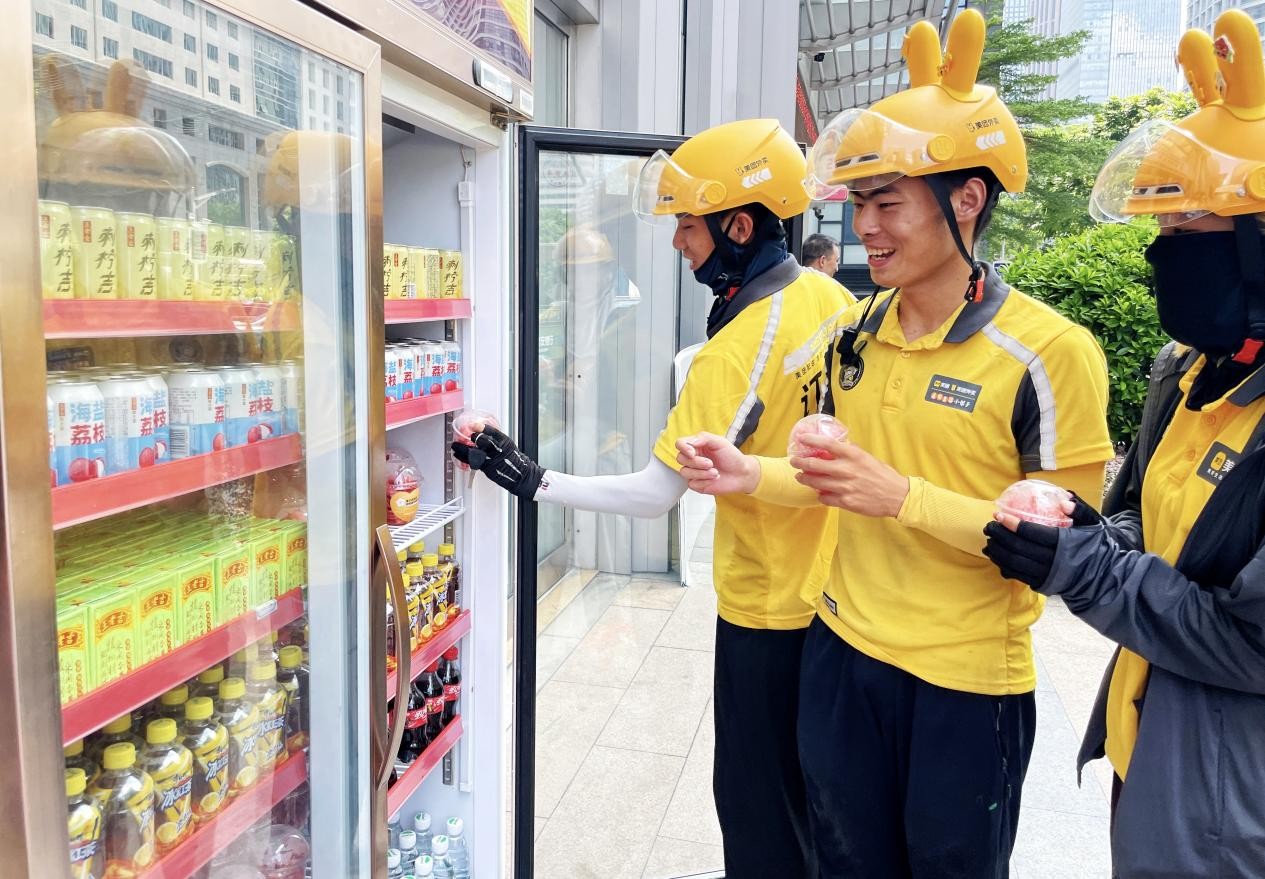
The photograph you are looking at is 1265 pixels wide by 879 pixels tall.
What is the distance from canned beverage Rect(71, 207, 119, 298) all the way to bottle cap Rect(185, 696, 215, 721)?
2.24 ft

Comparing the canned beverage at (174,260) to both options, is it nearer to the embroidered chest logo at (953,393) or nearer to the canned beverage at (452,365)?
the canned beverage at (452,365)

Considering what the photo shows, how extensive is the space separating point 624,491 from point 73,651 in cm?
132

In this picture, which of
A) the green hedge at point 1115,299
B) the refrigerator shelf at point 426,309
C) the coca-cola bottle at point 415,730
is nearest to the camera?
the refrigerator shelf at point 426,309

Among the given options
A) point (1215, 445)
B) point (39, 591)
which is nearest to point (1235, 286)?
point (1215, 445)

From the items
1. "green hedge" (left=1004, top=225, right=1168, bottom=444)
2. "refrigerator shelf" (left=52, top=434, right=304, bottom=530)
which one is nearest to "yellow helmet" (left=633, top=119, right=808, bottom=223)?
"refrigerator shelf" (left=52, top=434, right=304, bottom=530)

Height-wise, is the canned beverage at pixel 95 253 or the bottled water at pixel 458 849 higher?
the canned beverage at pixel 95 253

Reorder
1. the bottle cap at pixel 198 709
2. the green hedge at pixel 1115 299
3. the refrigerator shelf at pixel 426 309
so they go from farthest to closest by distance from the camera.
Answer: the green hedge at pixel 1115 299
the refrigerator shelf at pixel 426 309
the bottle cap at pixel 198 709

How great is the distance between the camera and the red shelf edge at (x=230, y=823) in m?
1.36

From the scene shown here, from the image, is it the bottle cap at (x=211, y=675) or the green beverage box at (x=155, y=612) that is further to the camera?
the bottle cap at (x=211, y=675)

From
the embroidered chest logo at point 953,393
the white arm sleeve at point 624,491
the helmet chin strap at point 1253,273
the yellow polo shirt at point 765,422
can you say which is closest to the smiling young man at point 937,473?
the embroidered chest logo at point 953,393

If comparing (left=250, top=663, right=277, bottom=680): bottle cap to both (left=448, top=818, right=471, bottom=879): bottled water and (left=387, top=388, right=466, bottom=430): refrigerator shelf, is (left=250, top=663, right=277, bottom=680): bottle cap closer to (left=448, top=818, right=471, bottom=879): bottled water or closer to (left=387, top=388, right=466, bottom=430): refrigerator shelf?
(left=387, top=388, right=466, bottom=430): refrigerator shelf

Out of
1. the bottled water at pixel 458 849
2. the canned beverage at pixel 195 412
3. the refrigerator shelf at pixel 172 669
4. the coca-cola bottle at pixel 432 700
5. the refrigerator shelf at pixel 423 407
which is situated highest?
the canned beverage at pixel 195 412

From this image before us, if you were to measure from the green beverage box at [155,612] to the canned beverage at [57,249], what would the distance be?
410 mm

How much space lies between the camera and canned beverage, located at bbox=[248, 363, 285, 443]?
1.51m
